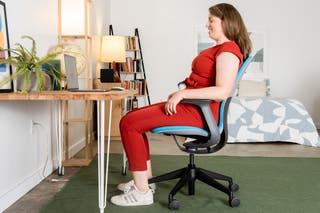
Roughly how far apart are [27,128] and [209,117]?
129 cm

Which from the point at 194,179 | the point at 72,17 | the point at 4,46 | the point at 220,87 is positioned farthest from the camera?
the point at 72,17

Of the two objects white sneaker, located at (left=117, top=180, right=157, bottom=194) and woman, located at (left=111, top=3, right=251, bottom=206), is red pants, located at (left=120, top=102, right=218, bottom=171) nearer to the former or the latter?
woman, located at (left=111, top=3, right=251, bottom=206)

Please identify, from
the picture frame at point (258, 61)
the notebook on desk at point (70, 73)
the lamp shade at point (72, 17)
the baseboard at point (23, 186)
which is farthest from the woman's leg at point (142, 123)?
the picture frame at point (258, 61)

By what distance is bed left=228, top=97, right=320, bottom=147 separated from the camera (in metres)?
4.59

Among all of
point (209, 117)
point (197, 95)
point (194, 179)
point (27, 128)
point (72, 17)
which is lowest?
point (194, 179)

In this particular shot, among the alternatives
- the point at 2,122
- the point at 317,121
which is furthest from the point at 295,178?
the point at 317,121

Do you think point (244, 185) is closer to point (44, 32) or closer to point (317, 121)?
point (44, 32)

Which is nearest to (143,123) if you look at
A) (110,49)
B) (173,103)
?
(173,103)

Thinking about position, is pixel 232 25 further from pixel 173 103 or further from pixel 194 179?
pixel 194 179

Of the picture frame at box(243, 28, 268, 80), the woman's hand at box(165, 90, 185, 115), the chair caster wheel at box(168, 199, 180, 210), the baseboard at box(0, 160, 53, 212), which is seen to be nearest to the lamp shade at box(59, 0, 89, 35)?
the baseboard at box(0, 160, 53, 212)

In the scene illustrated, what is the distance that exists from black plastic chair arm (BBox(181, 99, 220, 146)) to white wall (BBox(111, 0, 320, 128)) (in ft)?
13.9

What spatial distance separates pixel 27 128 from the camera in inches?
106

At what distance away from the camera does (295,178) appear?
303 centimetres

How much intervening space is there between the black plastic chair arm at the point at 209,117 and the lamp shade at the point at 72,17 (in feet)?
5.57
